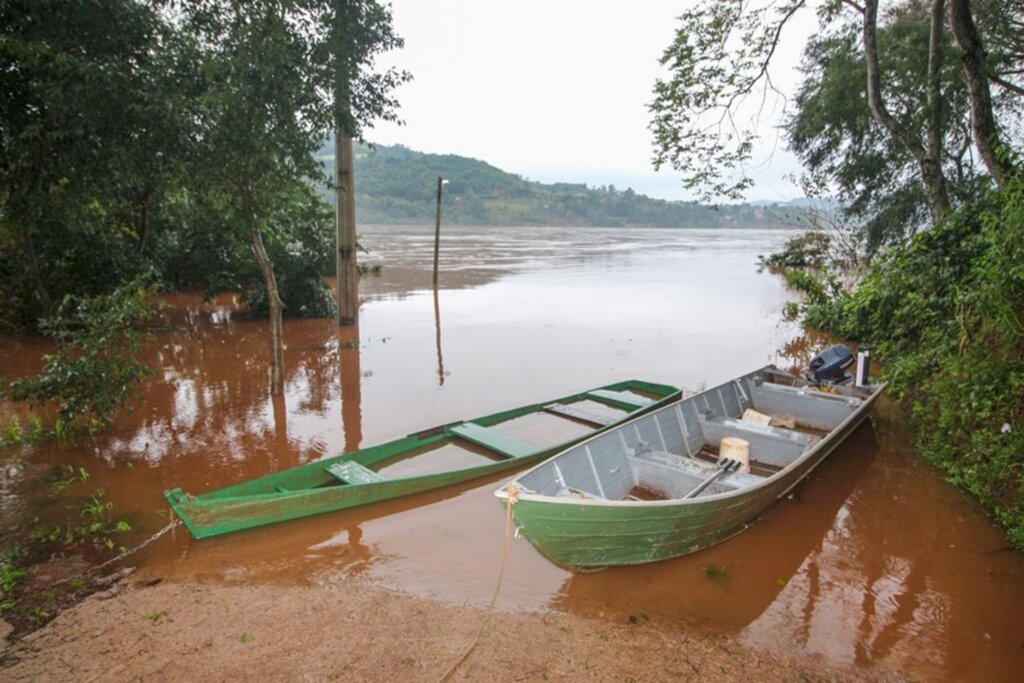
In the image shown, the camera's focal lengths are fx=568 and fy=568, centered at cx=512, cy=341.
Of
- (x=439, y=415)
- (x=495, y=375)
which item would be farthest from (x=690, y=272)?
(x=439, y=415)

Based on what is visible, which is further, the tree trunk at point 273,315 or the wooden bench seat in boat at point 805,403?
the tree trunk at point 273,315

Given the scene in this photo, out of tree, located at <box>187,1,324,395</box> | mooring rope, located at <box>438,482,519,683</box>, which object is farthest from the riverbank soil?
tree, located at <box>187,1,324,395</box>

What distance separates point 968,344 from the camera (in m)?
6.37

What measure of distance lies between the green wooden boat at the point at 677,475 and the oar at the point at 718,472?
1cm

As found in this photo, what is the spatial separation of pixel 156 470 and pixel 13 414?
282 cm

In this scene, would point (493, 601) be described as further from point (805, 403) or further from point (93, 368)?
point (805, 403)

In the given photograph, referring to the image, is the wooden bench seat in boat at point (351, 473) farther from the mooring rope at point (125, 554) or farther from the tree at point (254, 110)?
the tree at point (254, 110)

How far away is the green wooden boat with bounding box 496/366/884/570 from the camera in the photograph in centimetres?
389

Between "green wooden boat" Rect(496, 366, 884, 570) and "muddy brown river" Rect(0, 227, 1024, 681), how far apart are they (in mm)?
363

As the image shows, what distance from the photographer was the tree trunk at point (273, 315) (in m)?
7.48

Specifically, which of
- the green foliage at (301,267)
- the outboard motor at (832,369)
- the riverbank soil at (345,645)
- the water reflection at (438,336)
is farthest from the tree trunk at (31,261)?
the outboard motor at (832,369)

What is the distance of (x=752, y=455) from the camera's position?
20.2 ft

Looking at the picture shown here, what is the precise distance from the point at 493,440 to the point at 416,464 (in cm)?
90

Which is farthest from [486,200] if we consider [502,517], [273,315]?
[502,517]
